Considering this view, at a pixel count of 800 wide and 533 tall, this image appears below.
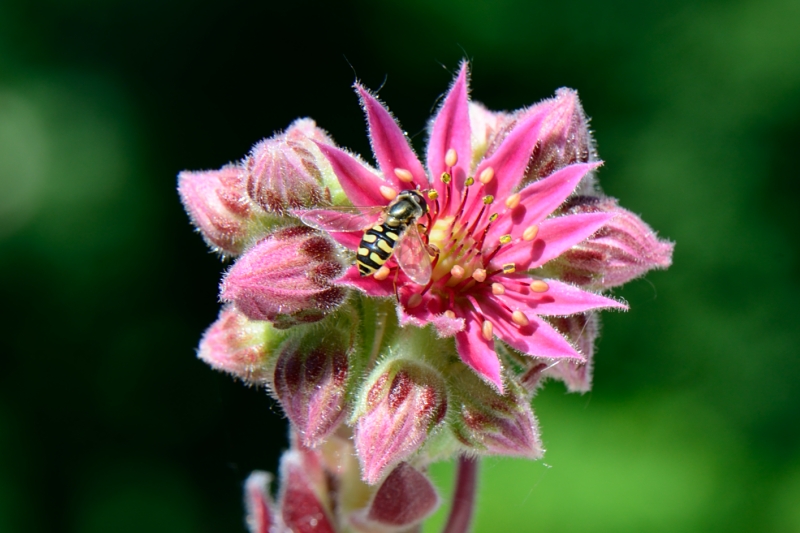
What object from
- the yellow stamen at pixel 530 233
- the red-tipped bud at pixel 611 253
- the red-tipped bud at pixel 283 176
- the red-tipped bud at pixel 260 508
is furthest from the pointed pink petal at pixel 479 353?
the red-tipped bud at pixel 260 508

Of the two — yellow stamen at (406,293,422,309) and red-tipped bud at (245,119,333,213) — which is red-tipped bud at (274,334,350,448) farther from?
red-tipped bud at (245,119,333,213)

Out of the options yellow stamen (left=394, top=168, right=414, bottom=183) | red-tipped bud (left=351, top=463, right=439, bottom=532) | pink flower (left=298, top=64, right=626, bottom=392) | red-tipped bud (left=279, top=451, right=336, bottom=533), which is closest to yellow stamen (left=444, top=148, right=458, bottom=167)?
pink flower (left=298, top=64, right=626, bottom=392)

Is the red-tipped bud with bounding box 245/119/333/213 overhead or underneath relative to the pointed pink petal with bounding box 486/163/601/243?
underneath

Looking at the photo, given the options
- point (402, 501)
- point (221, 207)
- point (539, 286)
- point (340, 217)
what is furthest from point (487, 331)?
point (221, 207)

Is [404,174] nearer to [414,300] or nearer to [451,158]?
[451,158]

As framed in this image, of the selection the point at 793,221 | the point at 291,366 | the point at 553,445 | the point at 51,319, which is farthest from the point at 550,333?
the point at 51,319

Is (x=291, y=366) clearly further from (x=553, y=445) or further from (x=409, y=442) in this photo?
(x=553, y=445)
